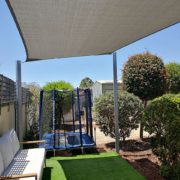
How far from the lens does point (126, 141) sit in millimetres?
9211

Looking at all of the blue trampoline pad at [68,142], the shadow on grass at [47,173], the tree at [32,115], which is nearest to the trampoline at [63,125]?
the blue trampoline pad at [68,142]

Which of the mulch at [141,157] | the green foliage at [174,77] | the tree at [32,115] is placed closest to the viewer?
the mulch at [141,157]

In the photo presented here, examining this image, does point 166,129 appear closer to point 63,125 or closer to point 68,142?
point 68,142

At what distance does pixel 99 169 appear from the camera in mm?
6152

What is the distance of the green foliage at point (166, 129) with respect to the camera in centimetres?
499

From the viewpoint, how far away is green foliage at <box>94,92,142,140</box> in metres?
8.51

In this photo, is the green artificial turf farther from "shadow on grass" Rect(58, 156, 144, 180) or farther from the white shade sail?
the white shade sail

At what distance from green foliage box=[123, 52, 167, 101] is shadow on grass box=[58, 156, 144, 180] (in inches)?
112

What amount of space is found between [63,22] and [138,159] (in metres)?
4.32

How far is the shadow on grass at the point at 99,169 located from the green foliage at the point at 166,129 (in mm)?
646

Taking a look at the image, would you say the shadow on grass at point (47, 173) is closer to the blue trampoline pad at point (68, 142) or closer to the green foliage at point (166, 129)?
the blue trampoline pad at point (68, 142)

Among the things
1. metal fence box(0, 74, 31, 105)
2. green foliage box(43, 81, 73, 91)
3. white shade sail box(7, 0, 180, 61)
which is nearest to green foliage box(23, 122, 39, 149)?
metal fence box(0, 74, 31, 105)

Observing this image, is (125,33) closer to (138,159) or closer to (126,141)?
(138,159)

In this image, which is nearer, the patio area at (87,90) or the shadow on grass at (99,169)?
the patio area at (87,90)
